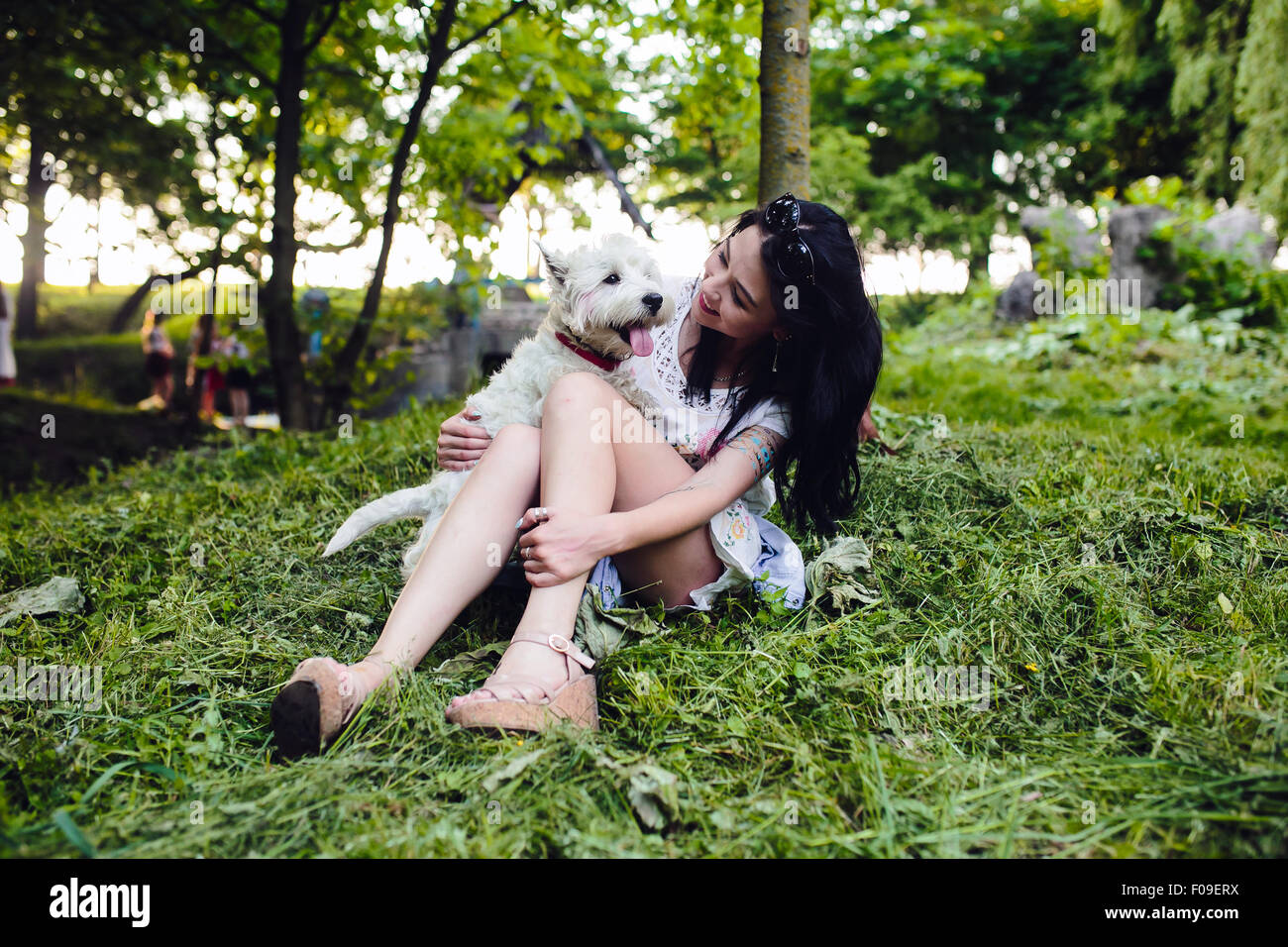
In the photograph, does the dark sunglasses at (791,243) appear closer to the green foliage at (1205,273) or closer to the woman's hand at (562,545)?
the woman's hand at (562,545)

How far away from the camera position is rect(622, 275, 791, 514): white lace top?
7.47ft

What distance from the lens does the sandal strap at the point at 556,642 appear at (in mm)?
1792

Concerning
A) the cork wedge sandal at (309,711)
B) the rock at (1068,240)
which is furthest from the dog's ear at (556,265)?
the rock at (1068,240)

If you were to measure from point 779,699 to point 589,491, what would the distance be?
641mm

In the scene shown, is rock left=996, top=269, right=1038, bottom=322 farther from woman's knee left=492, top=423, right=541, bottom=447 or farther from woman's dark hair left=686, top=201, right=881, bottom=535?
woman's knee left=492, top=423, right=541, bottom=447

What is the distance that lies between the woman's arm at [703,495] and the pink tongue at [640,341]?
0.45m

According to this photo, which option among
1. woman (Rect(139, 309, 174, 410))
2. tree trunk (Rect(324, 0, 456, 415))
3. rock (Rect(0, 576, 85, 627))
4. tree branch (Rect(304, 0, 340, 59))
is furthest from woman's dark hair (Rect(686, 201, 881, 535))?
woman (Rect(139, 309, 174, 410))

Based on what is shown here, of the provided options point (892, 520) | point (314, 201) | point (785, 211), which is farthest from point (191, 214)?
point (892, 520)

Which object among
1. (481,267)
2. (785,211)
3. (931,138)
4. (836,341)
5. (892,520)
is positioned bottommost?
(892,520)

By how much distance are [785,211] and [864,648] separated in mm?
1146

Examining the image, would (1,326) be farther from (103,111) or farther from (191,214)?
(191,214)

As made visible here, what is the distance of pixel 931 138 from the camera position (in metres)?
16.8

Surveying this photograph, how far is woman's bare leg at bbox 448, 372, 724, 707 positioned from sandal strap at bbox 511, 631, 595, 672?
15mm
